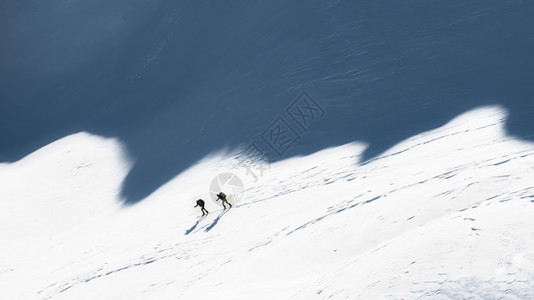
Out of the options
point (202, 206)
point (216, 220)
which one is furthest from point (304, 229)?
point (202, 206)

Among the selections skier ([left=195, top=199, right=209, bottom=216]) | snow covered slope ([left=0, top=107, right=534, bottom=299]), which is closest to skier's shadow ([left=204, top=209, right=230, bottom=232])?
snow covered slope ([left=0, top=107, right=534, bottom=299])

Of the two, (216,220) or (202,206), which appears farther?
(202,206)

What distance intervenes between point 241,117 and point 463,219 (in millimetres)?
16602

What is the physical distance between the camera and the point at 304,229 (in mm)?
16828

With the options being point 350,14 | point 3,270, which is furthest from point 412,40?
point 3,270

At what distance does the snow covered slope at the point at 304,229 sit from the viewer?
36.7 feet

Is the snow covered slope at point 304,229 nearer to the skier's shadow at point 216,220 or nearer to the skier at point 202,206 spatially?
the skier's shadow at point 216,220

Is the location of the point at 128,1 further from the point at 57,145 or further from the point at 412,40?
the point at 412,40

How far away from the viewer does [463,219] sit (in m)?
A: 12.0

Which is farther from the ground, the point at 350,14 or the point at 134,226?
the point at 350,14

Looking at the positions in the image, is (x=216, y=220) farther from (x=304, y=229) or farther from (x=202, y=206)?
(x=304, y=229)

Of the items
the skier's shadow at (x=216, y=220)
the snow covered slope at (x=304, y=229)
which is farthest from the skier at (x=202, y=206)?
the skier's shadow at (x=216, y=220)

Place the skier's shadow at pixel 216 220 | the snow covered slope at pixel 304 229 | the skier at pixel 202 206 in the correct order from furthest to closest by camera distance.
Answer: the skier at pixel 202 206 → the skier's shadow at pixel 216 220 → the snow covered slope at pixel 304 229

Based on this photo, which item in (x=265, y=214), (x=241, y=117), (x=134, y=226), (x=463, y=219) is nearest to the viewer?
(x=463, y=219)
